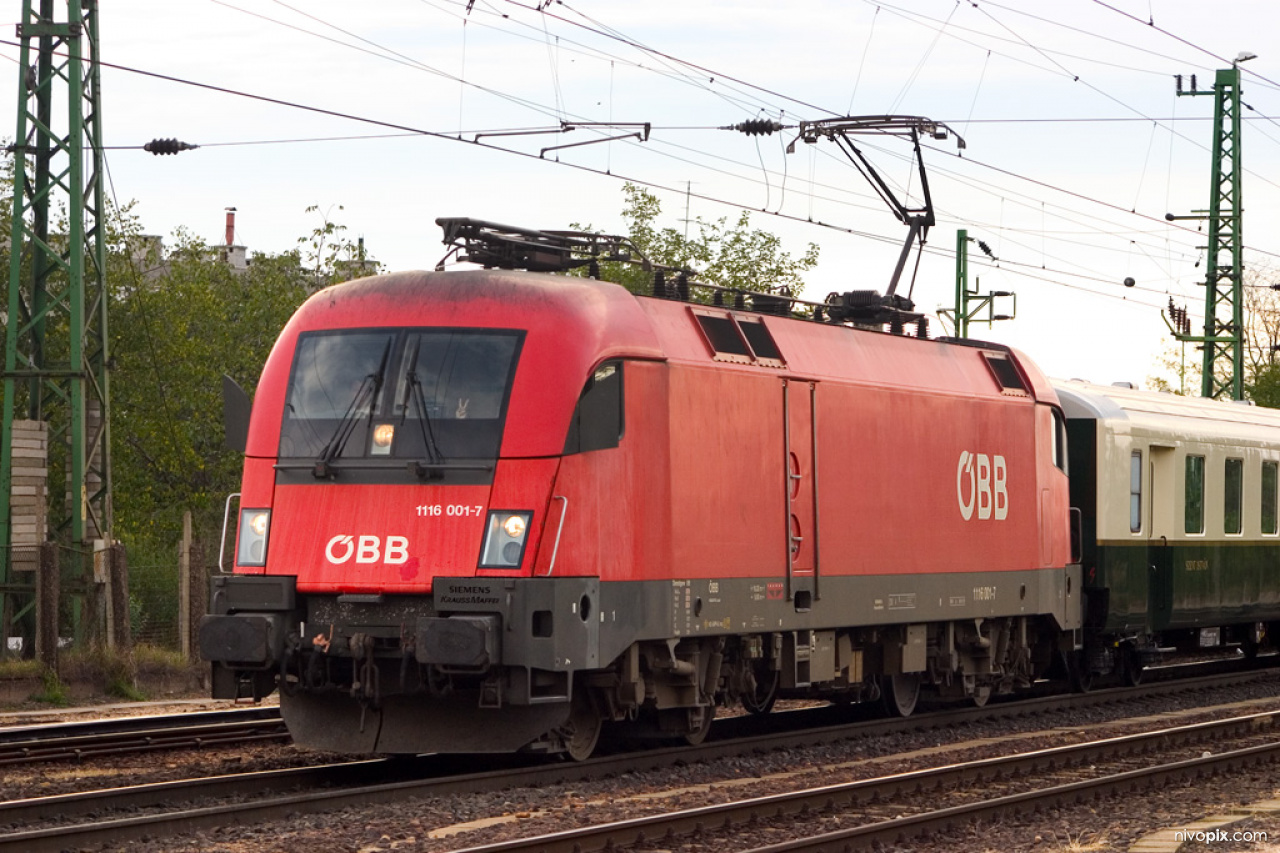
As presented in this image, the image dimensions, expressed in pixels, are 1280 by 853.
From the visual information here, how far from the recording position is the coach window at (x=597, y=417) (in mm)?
13203

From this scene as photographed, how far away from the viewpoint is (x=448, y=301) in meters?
13.7

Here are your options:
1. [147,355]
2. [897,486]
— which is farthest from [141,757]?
[147,355]

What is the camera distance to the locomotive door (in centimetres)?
1569

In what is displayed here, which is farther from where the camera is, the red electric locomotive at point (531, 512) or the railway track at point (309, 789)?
the red electric locomotive at point (531, 512)

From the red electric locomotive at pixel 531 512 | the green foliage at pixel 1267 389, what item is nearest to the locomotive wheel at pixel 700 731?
the red electric locomotive at pixel 531 512

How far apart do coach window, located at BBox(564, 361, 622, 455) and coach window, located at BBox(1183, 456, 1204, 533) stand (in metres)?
12.1

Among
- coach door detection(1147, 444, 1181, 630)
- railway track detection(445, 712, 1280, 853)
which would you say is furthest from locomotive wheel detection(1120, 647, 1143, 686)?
railway track detection(445, 712, 1280, 853)

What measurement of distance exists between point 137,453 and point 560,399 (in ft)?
89.8

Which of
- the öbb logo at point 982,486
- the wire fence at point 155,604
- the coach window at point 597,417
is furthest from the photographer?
the wire fence at point 155,604

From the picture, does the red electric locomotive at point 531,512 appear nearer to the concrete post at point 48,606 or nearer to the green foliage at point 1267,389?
the concrete post at point 48,606

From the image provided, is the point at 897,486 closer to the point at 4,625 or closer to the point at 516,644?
the point at 516,644

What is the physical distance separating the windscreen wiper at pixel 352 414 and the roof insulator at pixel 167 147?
10138 millimetres

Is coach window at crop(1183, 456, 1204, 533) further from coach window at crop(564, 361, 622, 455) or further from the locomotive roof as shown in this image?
coach window at crop(564, 361, 622, 455)

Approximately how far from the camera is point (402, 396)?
13.5 metres
